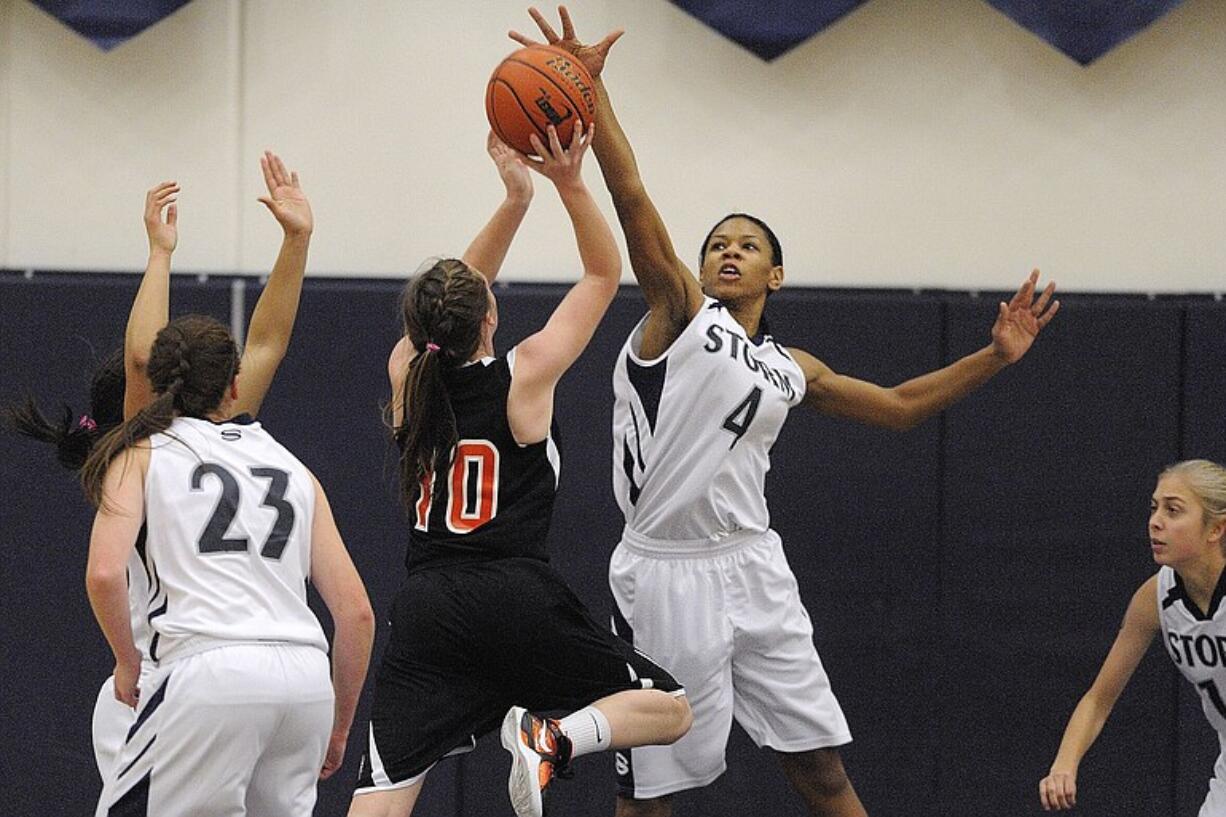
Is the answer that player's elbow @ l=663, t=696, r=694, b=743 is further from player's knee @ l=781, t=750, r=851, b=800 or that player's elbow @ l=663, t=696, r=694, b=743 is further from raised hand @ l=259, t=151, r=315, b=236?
raised hand @ l=259, t=151, r=315, b=236

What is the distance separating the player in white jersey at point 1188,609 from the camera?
4793 millimetres

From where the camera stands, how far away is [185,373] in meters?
4.09

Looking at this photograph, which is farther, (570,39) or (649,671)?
(570,39)

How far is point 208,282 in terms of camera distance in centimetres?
611

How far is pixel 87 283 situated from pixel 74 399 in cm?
41

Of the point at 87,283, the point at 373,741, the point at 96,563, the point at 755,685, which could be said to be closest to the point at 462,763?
the point at 755,685

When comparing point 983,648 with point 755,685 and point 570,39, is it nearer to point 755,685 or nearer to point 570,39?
point 755,685

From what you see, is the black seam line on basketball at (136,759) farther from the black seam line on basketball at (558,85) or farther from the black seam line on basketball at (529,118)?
the black seam line on basketball at (558,85)

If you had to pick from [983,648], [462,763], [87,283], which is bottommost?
[462,763]

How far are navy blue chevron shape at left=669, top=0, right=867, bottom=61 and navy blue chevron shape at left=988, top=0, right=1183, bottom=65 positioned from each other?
2.12 ft

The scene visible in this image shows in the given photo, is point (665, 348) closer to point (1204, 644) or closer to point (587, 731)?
point (587, 731)

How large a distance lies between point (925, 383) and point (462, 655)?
2010 mm

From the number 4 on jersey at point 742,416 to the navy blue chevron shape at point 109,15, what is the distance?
2.59 metres

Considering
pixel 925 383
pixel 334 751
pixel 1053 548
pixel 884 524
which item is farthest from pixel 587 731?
pixel 1053 548
